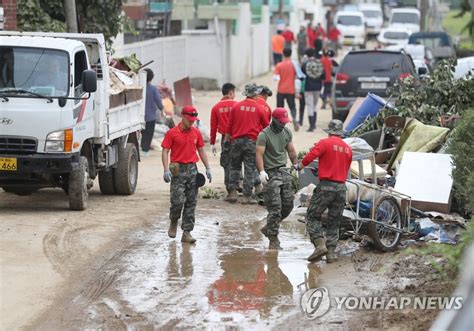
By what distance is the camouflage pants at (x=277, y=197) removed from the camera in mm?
12328

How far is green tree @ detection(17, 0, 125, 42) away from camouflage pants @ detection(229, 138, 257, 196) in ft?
22.1

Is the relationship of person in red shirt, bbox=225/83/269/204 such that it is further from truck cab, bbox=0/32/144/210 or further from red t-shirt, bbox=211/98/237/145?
truck cab, bbox=0/32/144/210

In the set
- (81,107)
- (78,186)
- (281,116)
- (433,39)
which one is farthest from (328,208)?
(433,39)

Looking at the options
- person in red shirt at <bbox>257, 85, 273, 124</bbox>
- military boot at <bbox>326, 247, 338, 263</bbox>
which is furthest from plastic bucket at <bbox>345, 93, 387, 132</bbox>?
military boot at <bbox>326, 247, 338, 263</bbox>

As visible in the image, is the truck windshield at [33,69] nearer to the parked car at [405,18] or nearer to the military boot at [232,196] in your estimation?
the military boot at [232,196]

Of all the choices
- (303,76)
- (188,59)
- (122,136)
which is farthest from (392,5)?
(122,136)

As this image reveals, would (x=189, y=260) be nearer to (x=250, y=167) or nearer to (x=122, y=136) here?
(x=250, y=167)

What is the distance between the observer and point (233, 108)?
50.5 feet

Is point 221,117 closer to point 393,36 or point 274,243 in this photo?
point 274,243

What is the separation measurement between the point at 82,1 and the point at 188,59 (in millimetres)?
12813

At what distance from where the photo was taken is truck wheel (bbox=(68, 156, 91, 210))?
1418cm

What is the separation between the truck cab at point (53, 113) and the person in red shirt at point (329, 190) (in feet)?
12.3

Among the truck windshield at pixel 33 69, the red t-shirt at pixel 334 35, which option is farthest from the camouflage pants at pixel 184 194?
the red t-shirt at pixel 334 35

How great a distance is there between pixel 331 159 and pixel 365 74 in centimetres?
1353
